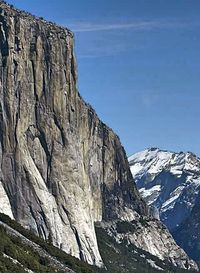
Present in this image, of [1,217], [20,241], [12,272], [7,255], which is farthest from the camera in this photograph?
[1,217]

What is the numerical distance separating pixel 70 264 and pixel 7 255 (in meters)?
34.7

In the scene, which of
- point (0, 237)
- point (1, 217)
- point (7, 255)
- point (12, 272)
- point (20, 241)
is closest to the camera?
point (12, 272)

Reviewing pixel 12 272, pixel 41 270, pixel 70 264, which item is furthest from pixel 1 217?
pixel 12 272

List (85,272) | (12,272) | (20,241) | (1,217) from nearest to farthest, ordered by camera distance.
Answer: (12,272)
(20,241)
(85,272)
(1,217)

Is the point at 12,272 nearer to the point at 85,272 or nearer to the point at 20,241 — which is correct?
the point at 20,241

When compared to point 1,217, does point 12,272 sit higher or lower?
lower

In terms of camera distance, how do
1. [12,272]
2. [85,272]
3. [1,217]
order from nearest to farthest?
1. [12,272]
2. [85,272]
3. [1,217]

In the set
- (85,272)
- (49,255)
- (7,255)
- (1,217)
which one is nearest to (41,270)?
(7,255)

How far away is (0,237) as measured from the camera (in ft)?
342

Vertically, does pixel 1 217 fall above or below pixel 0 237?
above

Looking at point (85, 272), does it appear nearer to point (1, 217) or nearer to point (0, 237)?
point (1, 217)

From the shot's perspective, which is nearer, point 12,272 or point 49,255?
point 12,272

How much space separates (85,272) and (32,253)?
75.2 feet

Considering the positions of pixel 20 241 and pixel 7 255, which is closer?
pixel 7 255
